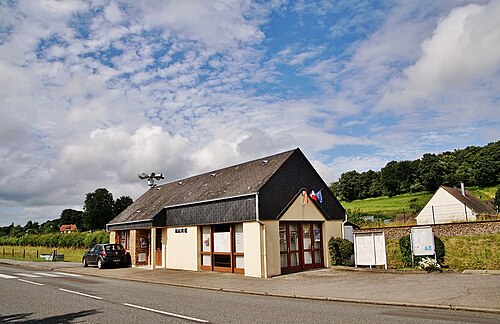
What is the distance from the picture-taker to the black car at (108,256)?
26547 mm

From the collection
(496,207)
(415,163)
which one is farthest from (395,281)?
(415,163)

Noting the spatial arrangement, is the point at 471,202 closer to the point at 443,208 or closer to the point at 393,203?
the point at 443,208

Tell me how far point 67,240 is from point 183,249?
121 ft

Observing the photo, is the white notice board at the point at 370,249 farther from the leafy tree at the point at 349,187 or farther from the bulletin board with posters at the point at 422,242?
the leafy tree at the point at 349,187

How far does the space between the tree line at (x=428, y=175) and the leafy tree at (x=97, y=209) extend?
47.5 meters

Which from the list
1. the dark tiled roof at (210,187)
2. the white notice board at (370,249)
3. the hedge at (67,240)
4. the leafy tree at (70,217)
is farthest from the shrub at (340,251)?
the leafy tree at (70,217)

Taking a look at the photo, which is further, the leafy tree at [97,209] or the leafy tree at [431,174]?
the leafy tree at [97,209]

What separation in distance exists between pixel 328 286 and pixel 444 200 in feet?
140

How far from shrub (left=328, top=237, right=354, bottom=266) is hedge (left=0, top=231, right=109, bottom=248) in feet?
98.0

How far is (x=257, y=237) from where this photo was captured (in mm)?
18984

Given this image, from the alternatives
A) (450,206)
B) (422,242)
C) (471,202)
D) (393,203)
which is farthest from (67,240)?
(471,202)

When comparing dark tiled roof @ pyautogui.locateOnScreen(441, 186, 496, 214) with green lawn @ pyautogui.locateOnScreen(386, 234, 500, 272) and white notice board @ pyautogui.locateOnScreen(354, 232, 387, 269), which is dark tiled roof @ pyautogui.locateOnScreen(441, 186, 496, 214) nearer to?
green lawn @ pyautogui.locateOnScreen(386, 234, 500, 272)

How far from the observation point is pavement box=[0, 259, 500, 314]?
35.9 ft

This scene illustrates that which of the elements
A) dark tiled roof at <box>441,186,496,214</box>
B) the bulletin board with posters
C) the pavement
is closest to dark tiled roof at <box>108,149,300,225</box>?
the pavement
